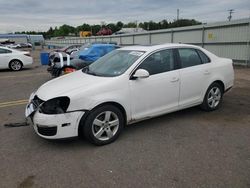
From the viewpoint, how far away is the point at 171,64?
15.3 ft

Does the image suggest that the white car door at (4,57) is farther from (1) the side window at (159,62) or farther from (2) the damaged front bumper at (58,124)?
(1) the side window at (159,62)

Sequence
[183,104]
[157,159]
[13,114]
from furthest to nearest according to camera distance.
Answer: [13,114], [183,104], [157,159]

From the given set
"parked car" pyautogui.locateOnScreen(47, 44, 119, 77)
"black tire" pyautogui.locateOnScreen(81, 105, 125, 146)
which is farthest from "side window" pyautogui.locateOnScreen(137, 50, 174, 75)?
"parked car" pyautogui.locateOnScreen(47, 44, 119, 77)

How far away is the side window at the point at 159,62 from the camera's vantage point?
171 inches

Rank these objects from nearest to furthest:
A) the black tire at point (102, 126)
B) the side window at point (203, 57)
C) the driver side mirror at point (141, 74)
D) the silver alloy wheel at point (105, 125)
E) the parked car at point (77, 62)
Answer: the black tire at point (102, 126) → the silver alloy wheel at point (105, 125) → the driver side mirror at point (141, 74) → the side window at point (203, 57) → the parked car at point (77, 62)

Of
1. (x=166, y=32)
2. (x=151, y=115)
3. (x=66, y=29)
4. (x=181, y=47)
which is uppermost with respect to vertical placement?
(x=66, y=29)

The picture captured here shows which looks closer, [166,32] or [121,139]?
[121,139]

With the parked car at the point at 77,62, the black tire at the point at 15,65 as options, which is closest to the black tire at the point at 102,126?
the parked car at the point at 77,62

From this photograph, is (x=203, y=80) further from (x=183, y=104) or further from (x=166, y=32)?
(x=166, y=32)

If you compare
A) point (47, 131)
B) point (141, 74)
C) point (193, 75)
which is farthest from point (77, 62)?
point (47, 131)

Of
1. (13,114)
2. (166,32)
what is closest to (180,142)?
(13,114)

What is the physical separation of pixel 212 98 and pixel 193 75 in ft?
3.03

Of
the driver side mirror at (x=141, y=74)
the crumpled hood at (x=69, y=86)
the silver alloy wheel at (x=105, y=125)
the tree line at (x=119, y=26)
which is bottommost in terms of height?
the silver alloy wheel at (x=105, y=125)

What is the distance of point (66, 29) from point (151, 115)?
13344 cm
